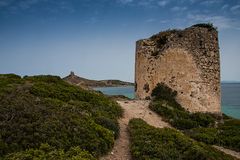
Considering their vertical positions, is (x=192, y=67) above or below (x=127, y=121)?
above

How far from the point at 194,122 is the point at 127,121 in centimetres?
394

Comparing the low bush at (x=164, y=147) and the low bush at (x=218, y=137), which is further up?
the low bush at (x=164, y=147)

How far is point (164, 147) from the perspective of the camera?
32.8ft

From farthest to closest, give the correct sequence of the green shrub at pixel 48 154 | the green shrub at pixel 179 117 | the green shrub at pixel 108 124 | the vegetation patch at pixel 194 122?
1. the green shrub at pixel 179 117
2. the vegetation patch at pixel 194 122
3. the green shrub at pixel 108 124
4. the green shrub at pixel 48 154

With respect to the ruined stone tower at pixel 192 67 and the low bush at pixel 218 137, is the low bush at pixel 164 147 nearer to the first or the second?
the low bush at pixel 218 137

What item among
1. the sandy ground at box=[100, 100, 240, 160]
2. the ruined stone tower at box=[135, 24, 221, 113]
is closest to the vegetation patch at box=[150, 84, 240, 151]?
the sandy ground at box=[100, 100, 240, 160]

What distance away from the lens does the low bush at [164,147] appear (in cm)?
944

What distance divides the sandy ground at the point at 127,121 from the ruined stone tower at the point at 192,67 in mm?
2352

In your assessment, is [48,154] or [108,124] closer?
[48,154]

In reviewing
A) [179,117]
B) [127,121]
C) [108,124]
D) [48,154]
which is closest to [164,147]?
[108,124]

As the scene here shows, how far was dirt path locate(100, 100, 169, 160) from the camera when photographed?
9648mm

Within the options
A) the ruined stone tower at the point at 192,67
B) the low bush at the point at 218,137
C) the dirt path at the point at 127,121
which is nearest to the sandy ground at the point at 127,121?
the dirt path at the point at 127,121

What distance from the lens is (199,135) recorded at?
1317 cm

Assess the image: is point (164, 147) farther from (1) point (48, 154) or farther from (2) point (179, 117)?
(2) point (179, 117)
